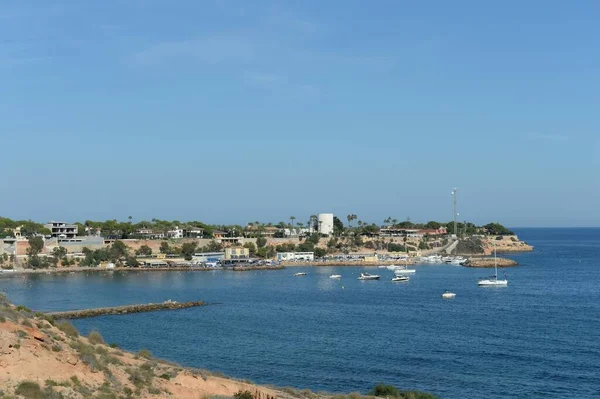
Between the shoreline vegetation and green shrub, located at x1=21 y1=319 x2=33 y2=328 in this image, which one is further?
green shrub, located at x1=21 y1=319 x2=33 y2=328

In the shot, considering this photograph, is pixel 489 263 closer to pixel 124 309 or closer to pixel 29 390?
pixel 124 309

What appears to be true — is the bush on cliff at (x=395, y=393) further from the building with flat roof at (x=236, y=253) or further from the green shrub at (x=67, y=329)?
the building with flat roof at (x=236, y=253)

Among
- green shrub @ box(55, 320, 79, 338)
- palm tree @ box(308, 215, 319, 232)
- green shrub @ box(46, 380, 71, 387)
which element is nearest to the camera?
green shrub @ box(46, 380, 71, 387)

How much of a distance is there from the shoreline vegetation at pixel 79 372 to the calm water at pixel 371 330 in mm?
10184

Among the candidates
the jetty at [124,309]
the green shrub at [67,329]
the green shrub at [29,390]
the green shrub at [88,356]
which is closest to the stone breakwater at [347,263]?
the jetty at [124,309]

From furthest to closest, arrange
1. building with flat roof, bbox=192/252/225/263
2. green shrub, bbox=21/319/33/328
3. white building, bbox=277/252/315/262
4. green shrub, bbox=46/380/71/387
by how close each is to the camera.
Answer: white building, bbox=277/252/315/262
building with flat roof, bbox=192/252/225/263
green shrub, bbox=21/319/33/328
green shrub, bbox=46/380/71/387

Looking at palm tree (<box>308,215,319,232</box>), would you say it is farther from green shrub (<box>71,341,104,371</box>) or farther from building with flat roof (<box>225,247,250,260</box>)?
green shrub (<box>71,341,104,371</box>)

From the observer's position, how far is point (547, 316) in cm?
5644

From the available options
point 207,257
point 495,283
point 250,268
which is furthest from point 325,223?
point 495,283

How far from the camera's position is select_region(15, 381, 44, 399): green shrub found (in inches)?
701

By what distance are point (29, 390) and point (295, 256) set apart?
11822 cm

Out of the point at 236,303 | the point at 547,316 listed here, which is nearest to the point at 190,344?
the point at 236,303

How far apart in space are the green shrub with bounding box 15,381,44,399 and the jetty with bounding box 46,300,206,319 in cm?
4038

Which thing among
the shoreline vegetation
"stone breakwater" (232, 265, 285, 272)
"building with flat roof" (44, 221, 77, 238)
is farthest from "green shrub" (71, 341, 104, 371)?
"building with flat roof" (44, 221, 77, 238)
